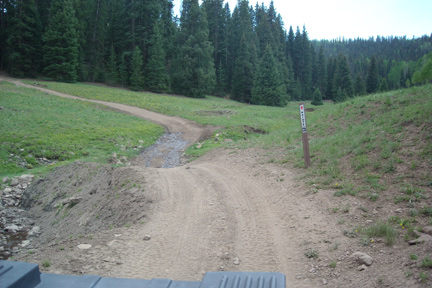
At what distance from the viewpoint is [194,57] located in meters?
50.5

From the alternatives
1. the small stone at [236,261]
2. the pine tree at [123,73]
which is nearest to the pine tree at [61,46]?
the pine tree at [123,73]

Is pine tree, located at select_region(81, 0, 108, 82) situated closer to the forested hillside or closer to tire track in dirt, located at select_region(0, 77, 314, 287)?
the forested hillside

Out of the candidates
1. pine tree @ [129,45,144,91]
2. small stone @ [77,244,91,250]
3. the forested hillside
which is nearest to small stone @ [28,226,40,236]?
small stone @ [77,244,91,250]

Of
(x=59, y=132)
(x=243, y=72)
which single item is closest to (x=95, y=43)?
(x=243, y=72)

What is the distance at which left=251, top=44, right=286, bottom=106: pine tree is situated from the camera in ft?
178

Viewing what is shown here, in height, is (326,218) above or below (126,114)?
below

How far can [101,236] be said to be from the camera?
6844mm

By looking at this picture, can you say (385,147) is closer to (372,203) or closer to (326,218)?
(372,203)

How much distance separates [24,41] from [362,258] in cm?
5429

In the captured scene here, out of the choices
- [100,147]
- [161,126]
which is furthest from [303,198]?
[161,126]

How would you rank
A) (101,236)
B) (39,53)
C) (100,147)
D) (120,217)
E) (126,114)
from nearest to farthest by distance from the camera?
(101,236)
(120,217)
(100,147)
(126,114)
(39,53)

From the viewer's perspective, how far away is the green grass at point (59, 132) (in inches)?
620

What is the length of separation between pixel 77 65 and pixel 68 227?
4457 centimetres

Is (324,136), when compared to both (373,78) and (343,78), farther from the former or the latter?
(373,78)
